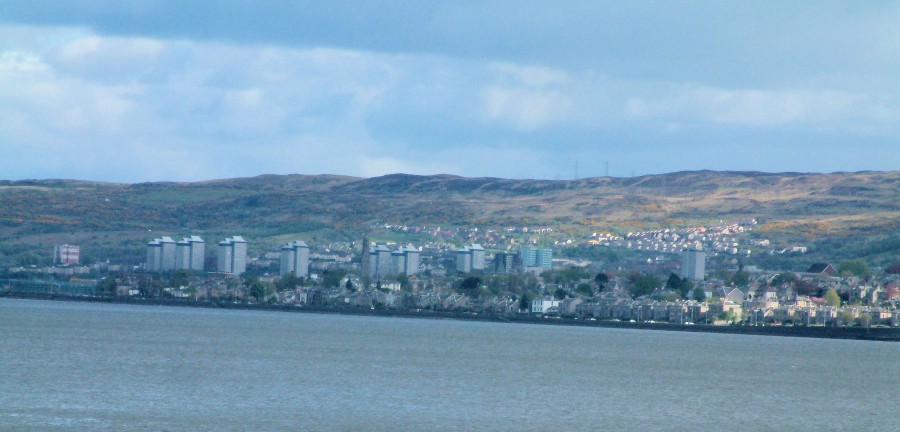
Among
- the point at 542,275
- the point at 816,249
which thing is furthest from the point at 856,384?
the point at 816,249

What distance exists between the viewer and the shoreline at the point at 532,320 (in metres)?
92.9

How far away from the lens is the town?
10969 centimetres

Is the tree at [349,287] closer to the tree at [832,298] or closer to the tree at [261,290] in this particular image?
the tree at [261,290]

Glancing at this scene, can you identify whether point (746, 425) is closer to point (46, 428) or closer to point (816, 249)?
point (46, 428)

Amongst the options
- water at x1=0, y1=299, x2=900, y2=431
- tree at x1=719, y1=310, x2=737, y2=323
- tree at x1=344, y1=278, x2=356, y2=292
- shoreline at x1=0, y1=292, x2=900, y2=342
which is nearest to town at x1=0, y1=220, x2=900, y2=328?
tree at x1=719, y1=310, x2=737, y2=323

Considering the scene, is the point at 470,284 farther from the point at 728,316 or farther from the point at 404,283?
the point at 728,316

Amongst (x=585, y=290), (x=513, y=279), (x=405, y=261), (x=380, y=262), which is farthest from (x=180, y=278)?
(x=585, y=290)

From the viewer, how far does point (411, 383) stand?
4609 cm

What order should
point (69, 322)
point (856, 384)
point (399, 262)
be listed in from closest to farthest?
point (856, 384)
point (69, 322)
point (399, 262)

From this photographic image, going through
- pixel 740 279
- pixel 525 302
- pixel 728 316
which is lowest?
pixel 728 316

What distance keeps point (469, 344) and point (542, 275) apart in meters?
66.1

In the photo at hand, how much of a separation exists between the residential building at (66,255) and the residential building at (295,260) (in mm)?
27233

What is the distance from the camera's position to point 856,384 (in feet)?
179

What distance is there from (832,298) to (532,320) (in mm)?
22892
